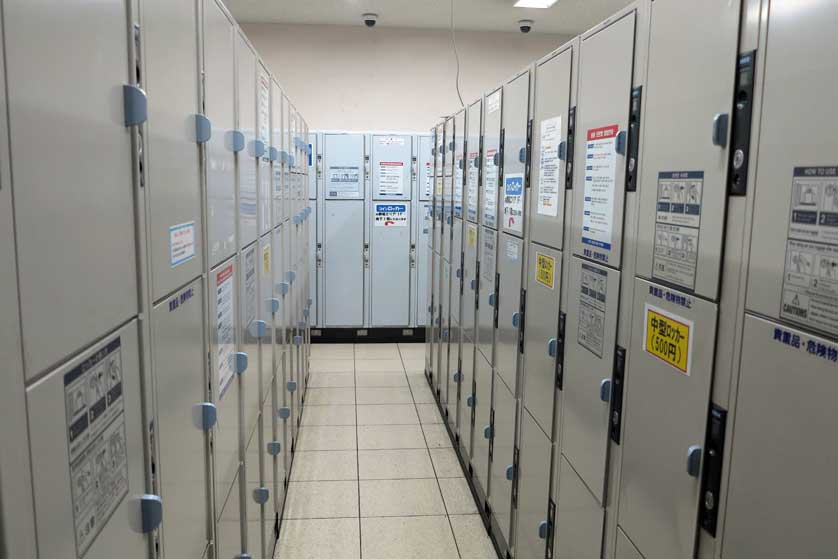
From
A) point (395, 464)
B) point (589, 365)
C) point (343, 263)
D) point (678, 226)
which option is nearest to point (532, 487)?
point (589, 365)

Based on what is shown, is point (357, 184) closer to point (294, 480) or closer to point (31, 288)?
point (294, 480)

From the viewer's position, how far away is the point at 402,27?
738cm

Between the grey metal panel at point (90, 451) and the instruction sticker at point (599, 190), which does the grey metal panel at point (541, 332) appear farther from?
the grey metal panel at point (90, 451)

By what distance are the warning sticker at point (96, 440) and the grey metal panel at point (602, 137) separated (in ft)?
4.37

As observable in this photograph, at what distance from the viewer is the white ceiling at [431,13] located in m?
6.32

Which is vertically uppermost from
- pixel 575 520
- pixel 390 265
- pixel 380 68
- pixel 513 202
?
pixel 380 68

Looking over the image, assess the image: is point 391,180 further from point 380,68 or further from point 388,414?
point 388,414

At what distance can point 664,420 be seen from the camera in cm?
154

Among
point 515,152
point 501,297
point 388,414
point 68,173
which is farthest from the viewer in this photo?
point 388,414

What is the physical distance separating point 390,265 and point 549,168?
15.0 ft

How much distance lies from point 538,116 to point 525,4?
4.27 metres

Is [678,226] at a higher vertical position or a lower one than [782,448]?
higher

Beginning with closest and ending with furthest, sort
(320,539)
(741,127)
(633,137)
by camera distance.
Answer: (741,127) < (633,137) < (320,539)

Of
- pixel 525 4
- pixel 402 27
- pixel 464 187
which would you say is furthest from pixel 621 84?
pixel 402 27
